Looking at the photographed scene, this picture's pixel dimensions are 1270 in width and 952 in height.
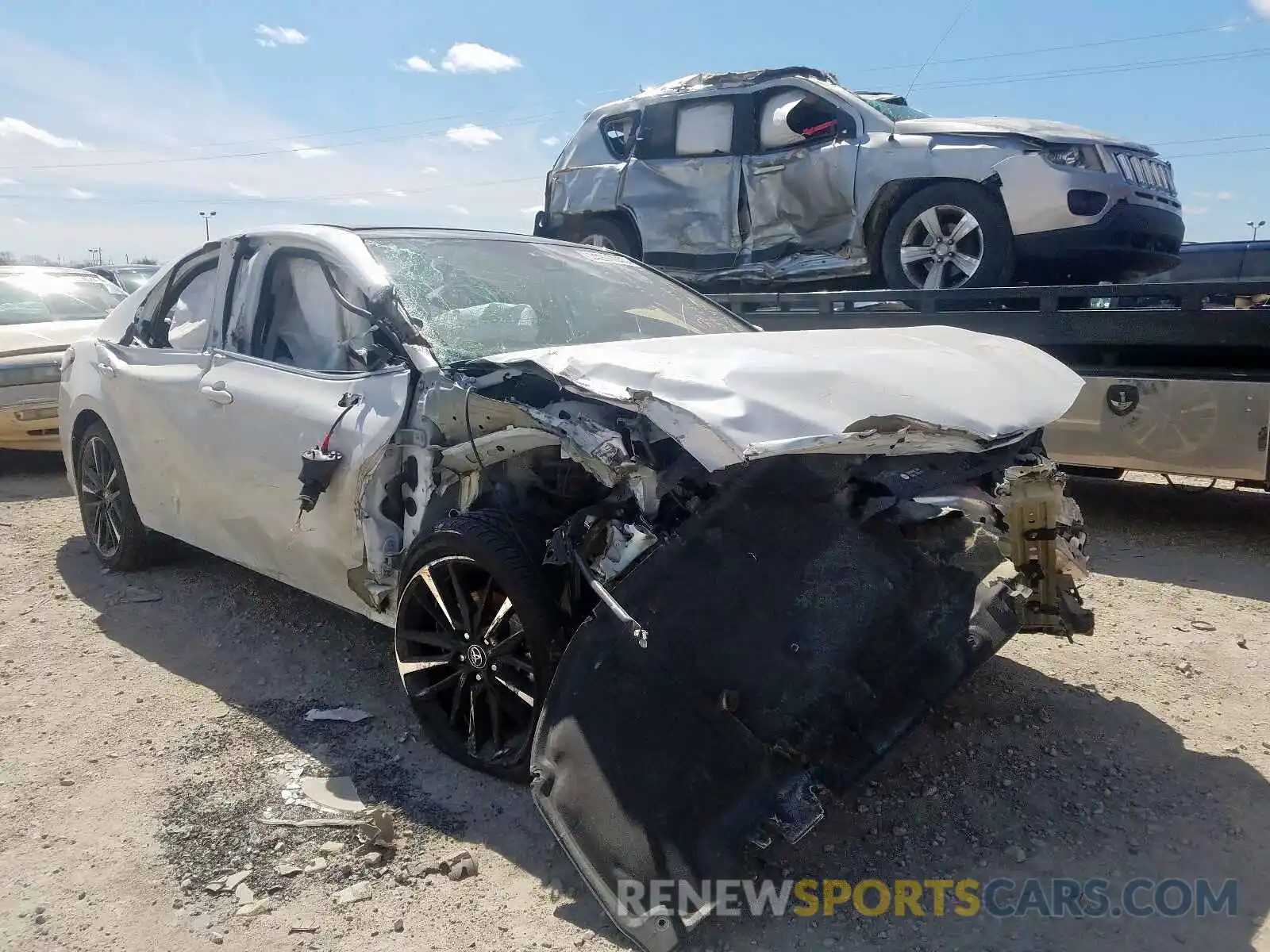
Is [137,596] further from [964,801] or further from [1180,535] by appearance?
[1180,535]

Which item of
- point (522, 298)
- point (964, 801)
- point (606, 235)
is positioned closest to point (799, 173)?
point (606, 235)

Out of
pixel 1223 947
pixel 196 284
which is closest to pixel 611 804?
pixel 1223 947

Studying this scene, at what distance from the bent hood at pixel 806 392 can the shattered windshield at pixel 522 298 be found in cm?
58

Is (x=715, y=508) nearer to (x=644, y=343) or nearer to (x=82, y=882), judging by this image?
(x=644, y=343)

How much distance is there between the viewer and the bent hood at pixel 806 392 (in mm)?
2393

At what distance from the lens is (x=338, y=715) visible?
11.8 ft

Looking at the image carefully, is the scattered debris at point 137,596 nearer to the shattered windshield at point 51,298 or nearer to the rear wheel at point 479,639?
the rear wheel at point 479,639

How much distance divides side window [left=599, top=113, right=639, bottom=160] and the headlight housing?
3058 mm

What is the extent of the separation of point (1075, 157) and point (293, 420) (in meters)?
4.58

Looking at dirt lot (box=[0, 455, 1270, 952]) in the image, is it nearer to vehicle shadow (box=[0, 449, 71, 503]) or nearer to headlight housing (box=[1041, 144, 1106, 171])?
headlight housing (box=[1041, 144, 1106, 171])

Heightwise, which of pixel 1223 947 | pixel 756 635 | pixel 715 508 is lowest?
pixel 1223 947

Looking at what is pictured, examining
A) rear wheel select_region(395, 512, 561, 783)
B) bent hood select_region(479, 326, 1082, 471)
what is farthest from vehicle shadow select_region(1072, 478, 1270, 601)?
rear wheel select_region(395, 512, 561, 783)

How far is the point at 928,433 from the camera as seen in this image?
8.42 ft

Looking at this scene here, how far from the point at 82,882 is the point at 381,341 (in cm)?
176
